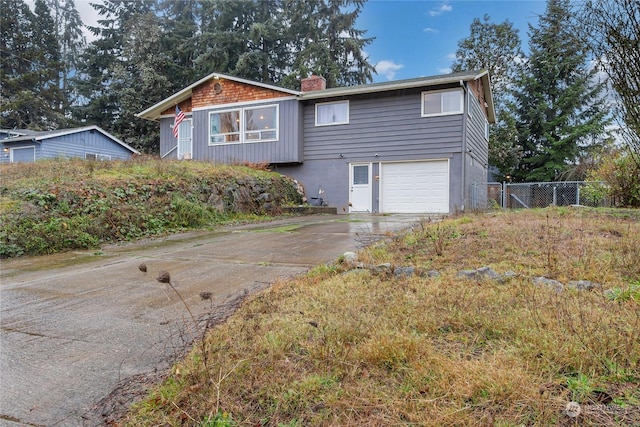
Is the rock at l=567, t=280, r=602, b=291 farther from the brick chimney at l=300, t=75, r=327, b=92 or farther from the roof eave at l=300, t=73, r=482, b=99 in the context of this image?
the brick chimney at l=300, t=75, r=327, b=92

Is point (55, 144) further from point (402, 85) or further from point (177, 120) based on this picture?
point (402, 85)

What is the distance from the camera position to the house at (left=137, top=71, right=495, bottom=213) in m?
12.1

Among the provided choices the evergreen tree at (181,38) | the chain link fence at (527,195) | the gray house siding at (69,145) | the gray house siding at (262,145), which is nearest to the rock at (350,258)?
the gray house siding at (262,145)

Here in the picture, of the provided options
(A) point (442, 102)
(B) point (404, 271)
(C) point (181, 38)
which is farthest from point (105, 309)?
(C) point (181, 38)

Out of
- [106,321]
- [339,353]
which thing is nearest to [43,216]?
[106,321]

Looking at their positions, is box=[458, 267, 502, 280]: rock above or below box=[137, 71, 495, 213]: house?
below

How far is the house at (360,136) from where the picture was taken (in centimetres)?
1208

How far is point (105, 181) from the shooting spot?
7.68 meters

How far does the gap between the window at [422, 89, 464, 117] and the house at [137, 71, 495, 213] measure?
0.03 metres

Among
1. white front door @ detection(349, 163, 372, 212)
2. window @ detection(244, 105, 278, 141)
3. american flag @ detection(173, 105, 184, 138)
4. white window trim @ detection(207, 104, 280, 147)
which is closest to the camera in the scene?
white front door @ detection(349, 163, 372, 212)

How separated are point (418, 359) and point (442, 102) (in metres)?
11.5

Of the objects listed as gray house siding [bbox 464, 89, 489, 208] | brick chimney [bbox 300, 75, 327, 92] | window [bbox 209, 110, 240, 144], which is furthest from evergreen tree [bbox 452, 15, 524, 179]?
window [bbox 209, 110, 240, 144]

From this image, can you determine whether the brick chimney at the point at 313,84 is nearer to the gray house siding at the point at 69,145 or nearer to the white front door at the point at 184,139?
the white front door at the point at 184,139

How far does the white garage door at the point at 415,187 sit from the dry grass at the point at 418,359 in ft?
29.9
